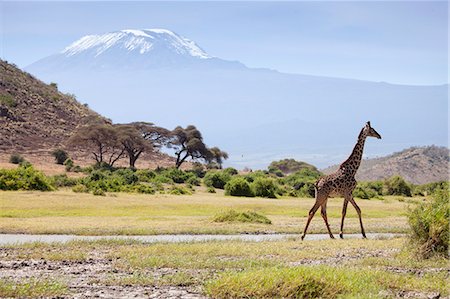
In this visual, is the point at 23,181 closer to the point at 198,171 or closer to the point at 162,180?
the point at 162,180

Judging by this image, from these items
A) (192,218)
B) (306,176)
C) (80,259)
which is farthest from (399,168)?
(80,259)

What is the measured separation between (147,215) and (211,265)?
1808 centimetres

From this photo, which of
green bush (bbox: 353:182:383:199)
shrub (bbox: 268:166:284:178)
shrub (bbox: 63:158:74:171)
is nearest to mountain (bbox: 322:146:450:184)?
shrub (bbox: 268:166:284:178)

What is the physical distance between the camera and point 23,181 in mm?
42406

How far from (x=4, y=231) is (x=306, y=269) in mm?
15046

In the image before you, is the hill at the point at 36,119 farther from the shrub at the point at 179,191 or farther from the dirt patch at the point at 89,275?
the dirt patch at the point at 89,275

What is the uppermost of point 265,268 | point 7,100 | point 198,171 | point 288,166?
point 7,100

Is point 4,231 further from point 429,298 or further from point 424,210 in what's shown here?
point 429,298

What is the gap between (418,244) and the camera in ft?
52.6

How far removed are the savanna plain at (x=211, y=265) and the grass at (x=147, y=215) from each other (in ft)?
0.33

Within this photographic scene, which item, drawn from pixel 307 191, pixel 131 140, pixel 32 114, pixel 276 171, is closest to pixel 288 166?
pixel 276 171

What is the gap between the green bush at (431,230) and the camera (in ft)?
51.8

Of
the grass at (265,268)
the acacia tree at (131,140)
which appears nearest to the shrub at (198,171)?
the acacia tree at (131,140)

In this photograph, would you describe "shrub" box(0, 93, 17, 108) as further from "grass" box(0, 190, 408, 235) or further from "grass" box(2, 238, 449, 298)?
"grass" box(2, 238, 449, 298)
